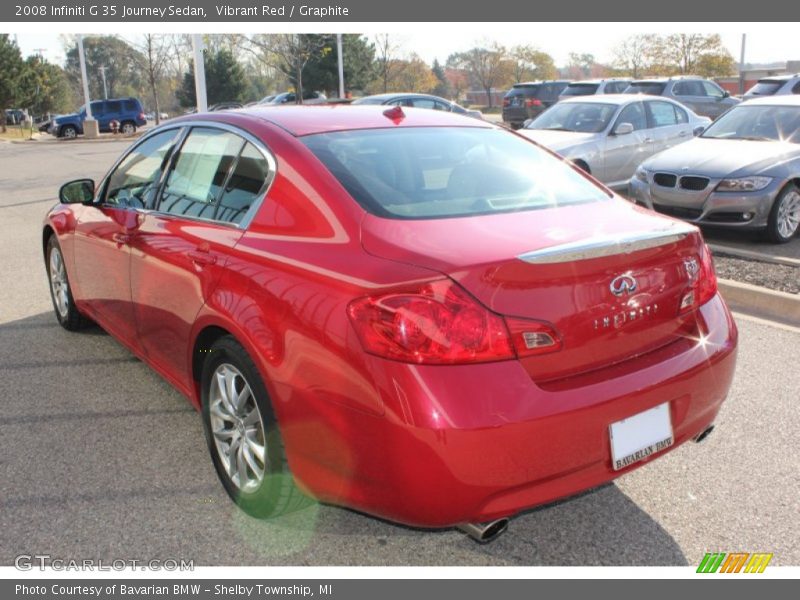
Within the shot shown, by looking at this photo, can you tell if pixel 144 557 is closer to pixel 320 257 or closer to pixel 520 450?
pixel 320 257

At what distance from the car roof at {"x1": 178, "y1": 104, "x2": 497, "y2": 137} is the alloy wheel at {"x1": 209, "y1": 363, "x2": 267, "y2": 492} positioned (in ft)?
3.52

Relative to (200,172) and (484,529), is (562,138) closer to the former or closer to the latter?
(200,172)

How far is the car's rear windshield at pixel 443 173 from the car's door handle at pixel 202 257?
62cm

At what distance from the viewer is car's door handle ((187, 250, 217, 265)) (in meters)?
3.12

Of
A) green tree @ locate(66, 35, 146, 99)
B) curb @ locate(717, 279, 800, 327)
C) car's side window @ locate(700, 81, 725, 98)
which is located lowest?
curb @ locate(717, 279, 800, 327)

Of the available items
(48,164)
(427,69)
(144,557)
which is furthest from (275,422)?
(427,69)

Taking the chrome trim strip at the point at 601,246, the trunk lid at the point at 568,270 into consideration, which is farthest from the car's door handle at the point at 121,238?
the chrome trim strip at the point at 601,246

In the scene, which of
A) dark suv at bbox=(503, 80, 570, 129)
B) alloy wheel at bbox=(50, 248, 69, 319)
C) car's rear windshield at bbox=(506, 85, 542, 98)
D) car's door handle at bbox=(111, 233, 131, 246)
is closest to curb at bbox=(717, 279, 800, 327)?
A: car's door handle at bbox=(111, 233, 131, 246)

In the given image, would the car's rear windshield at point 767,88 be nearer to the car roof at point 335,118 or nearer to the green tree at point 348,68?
the car roof at point 335,118

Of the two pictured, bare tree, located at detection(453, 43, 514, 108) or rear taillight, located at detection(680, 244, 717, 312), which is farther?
bare tree, located at detection(453, 43, 514, 108)

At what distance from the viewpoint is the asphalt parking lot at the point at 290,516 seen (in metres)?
2.84

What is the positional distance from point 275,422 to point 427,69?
61788 millimetres

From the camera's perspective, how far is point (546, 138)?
Answer: 36.0 feet

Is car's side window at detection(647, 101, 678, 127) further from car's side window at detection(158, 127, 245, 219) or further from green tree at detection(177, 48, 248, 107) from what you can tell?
green tree at detection(177, 48, 248, 107)
